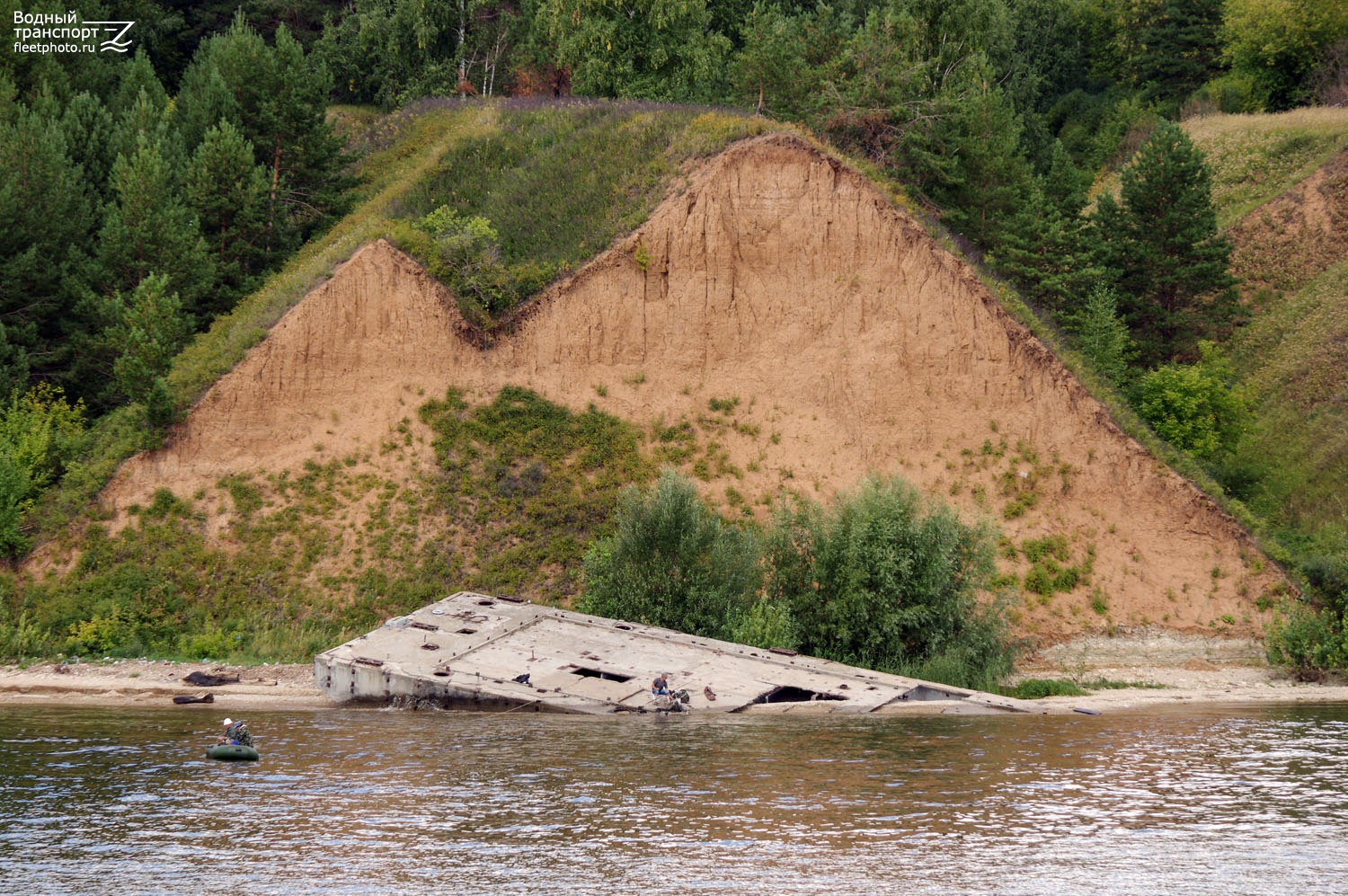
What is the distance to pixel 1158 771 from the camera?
24125 mm

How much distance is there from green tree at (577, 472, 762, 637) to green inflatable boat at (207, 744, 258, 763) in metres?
11.5

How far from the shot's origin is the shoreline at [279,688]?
30.8 m

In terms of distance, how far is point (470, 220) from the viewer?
42812mm

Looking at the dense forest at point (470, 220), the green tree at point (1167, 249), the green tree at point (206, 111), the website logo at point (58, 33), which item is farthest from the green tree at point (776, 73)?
the website logo at point (58, 33)

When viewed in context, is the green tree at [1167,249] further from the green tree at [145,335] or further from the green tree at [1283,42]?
the green tree at [145,335]

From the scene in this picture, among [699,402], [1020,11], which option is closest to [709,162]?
[699,402]

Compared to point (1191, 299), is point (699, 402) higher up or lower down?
lower down

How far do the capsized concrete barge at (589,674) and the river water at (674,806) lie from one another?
0.60 metres

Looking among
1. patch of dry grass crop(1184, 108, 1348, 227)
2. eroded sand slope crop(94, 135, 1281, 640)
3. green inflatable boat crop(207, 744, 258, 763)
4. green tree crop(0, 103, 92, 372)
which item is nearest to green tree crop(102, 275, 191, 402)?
eroded sand slope crop(94, 135, 1281, 640)

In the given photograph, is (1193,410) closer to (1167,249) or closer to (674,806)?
(1167,249)

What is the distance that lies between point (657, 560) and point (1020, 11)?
67.6 metres

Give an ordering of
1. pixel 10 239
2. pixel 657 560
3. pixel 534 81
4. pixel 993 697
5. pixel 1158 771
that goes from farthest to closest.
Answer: pixel 534 81
pixel 10 239
pixel 657 560
pixel 993 697
pixel 1158 771

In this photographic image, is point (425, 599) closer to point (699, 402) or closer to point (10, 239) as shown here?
point (699, 402)

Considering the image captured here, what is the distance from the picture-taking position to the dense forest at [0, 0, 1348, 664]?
42562 millimetres
